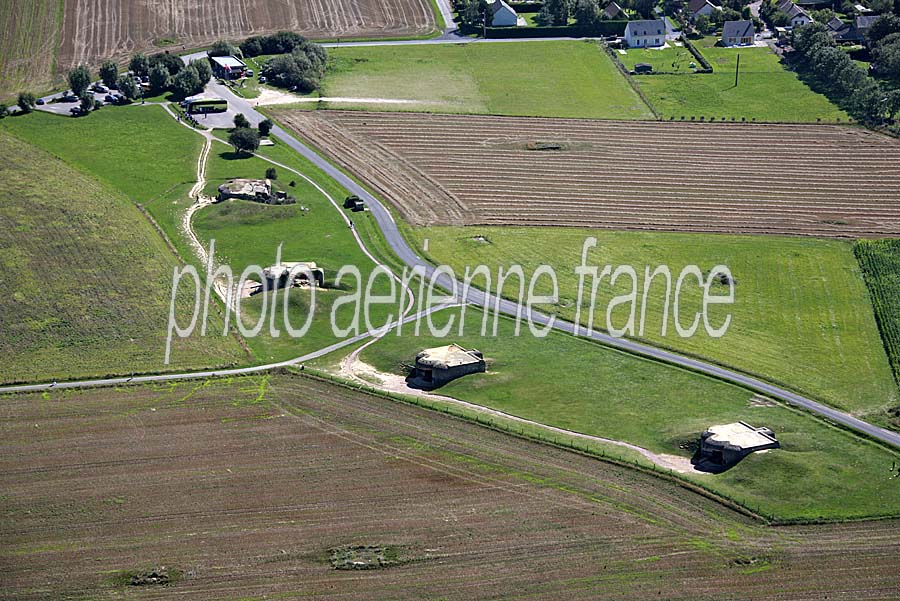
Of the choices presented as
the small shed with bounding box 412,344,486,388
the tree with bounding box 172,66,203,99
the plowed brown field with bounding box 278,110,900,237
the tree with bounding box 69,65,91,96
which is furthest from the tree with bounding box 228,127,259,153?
the small shed with bounding box 412,344,486,388

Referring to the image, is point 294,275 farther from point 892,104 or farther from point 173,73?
point 892,104

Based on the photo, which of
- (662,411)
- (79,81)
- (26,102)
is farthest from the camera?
(79,81)

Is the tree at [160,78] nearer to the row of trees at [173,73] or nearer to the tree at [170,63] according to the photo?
the row of trees at [173,73]

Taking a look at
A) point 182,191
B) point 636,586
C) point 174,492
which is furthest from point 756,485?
point 182,191

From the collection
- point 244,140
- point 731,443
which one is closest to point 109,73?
point 244,140

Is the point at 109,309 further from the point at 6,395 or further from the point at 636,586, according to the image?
the point at 636,586

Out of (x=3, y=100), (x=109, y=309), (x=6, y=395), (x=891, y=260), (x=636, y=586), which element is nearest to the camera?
(x=636, y=586)
